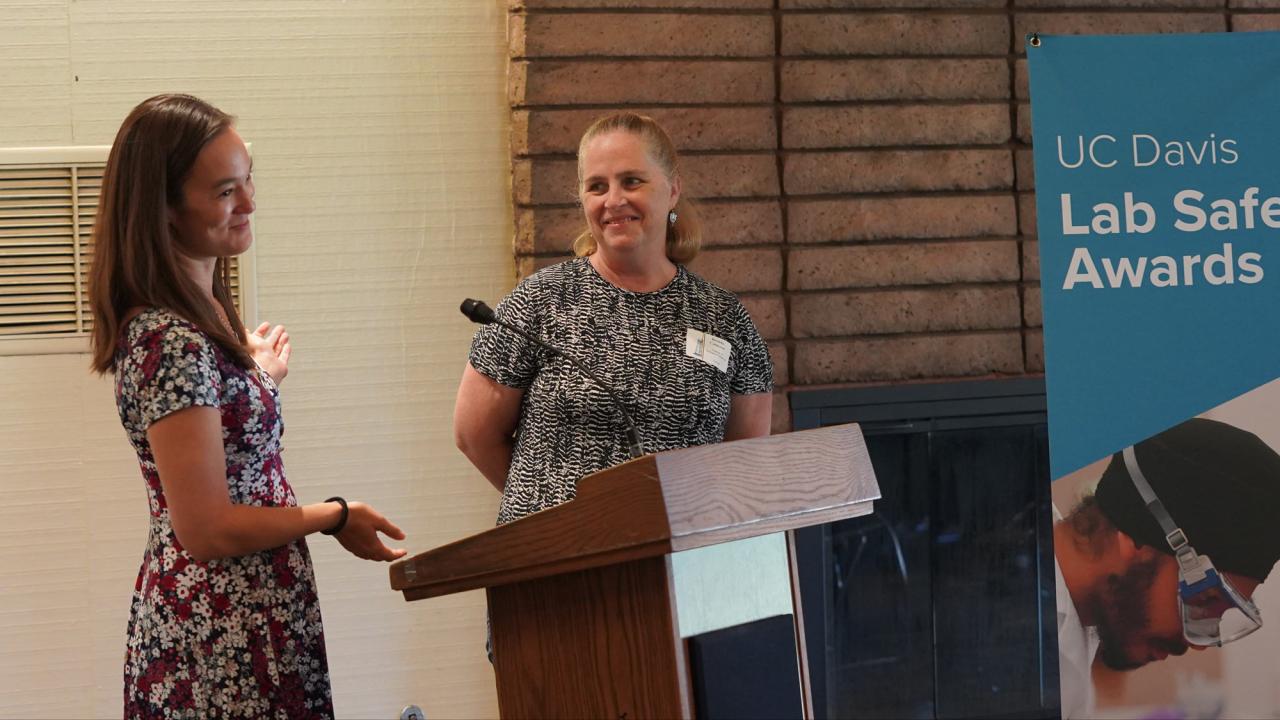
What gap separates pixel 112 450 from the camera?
286 cm

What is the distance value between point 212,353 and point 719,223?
1725mm

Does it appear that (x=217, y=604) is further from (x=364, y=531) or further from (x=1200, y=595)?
(x=1200, y=595)

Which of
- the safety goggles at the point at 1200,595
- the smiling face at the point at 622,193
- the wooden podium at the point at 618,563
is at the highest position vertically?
the smiling face at the point at 622,193

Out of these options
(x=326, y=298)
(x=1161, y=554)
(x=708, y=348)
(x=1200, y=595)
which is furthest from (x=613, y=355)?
(x=1200, y=595)

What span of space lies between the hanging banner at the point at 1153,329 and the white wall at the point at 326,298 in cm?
134

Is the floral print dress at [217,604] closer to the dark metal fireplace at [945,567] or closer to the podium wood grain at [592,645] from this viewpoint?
the podium wood grain at [592,645]

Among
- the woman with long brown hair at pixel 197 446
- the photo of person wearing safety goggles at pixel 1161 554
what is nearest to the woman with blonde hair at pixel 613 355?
the woman with long brown hair at pixel 197 446

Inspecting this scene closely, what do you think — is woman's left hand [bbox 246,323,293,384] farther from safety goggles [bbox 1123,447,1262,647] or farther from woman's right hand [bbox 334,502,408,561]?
safety goggles [bbox 1123,447,1262,647]

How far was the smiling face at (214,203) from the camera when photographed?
5.11 ft

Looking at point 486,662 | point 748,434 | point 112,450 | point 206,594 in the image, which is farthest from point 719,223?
point 206,594

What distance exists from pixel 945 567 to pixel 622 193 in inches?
62.0

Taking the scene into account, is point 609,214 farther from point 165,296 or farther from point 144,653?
point 144,653

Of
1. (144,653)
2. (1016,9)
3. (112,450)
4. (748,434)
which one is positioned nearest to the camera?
(144,653)

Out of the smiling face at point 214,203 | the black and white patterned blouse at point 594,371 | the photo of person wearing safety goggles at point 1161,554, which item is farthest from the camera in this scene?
the photo of person wearing safety goggles at point 1161,554
